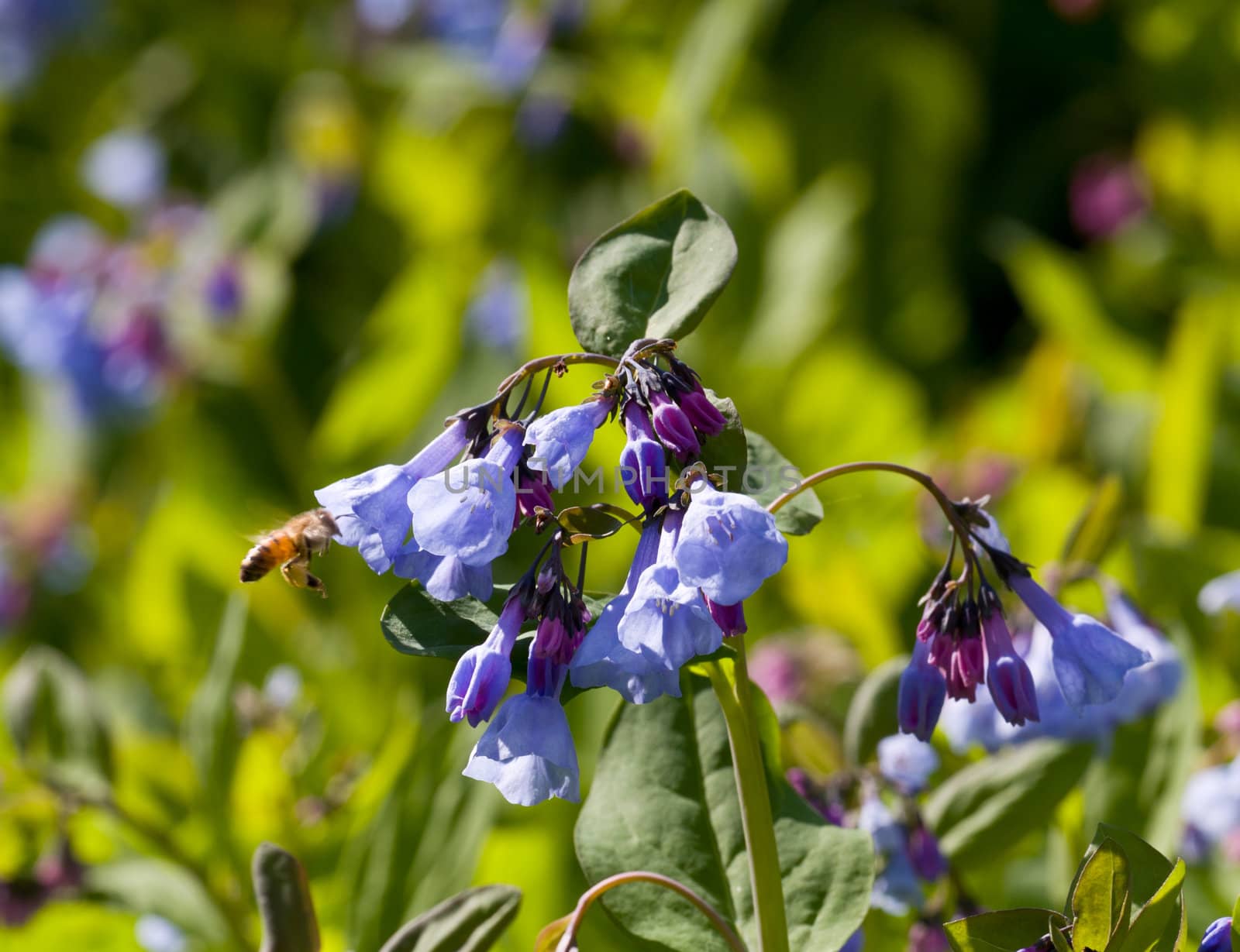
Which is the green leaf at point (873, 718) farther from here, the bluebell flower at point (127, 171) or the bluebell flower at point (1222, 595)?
the bluebell flower at point (127, 171)

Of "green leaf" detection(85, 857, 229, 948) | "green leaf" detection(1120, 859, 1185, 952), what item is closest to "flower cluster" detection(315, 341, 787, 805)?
"green leaf" detection(1120, 859, 1185, 952)

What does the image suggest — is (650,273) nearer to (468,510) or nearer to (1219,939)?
(468,510)

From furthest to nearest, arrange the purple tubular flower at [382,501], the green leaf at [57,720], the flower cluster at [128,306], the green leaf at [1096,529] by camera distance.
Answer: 1. the flower cluster at [128,306]
2. the green leaf at [57,720]
3. the green leaf at [1096,529]
4. the purple tubular flower at [382,501]

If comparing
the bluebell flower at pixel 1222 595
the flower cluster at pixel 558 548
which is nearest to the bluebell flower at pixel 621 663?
the flower cluster at pixel 558 548

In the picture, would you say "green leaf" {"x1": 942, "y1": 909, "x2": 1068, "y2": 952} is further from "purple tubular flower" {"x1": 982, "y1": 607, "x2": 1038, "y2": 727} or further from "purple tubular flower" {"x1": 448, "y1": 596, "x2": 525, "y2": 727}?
"purple tubular flower" {"x1": 448, "y1": 596, "x2": 525, "y2": 727}

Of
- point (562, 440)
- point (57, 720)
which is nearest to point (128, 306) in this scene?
point (57, 720)
